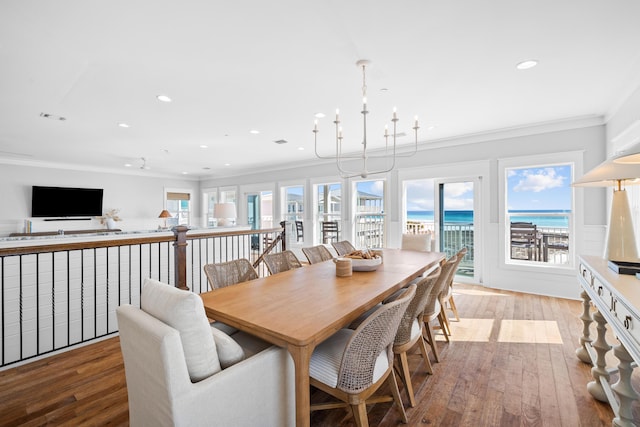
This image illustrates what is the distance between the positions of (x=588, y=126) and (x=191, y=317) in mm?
5424

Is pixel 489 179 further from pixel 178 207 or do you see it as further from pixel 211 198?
pixel 178 207

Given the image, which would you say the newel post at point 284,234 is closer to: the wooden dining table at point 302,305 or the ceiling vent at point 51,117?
the wooden dining table at point 302,305

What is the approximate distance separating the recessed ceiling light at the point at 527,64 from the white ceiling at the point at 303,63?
0.20 feet

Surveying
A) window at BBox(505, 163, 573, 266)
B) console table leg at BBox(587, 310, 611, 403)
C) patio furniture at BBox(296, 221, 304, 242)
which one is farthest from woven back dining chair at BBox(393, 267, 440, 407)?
patio furniture at BBox(296, 221, 304, 242)

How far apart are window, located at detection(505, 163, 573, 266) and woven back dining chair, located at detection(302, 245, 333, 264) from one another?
10.2 ft

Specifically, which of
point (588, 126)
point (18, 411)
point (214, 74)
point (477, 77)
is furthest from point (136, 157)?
point (588, 126)

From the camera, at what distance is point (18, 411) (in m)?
1.86

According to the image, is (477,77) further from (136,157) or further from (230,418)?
(136,157)

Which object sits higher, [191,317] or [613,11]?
[613,11]

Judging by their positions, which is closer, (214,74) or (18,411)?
(18,411)

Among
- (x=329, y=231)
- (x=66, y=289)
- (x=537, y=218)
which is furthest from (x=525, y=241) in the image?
(x=66, y=289)

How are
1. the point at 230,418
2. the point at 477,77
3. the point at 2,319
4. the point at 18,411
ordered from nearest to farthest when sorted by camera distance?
1. the point at 230,418
2. the point at 18,411
3. the point at 2,319
4. the point at 477,77

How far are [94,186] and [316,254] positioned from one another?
7.50 m

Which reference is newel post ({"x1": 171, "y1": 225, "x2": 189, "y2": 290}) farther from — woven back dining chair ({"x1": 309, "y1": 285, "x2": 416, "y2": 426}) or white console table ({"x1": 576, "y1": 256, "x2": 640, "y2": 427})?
white console table ({"x1": 576, "y1": 256, "x2": 640, "y2": 427})
